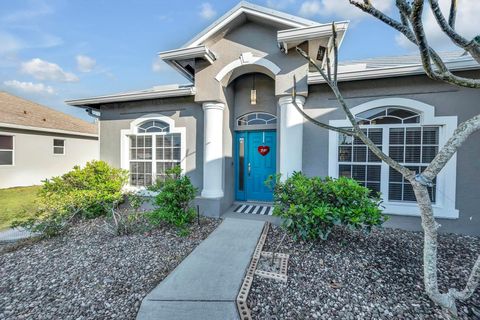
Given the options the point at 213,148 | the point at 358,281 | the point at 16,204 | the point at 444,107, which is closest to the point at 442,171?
the point at 444,107

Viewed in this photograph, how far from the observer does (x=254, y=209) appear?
21.4 ft

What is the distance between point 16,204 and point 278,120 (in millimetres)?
10766

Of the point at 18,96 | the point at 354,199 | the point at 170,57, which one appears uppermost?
the point at 18,96

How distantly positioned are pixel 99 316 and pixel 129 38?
998 cm

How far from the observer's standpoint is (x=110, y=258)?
12.9ft

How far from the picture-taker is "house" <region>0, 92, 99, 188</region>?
11.6 meters

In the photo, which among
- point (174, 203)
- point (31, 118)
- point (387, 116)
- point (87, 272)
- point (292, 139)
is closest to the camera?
point (87, 272)

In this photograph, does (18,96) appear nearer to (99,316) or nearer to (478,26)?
(99,316)

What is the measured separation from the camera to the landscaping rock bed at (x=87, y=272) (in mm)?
2748

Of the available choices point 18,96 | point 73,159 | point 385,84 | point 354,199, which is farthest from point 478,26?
point 18,96

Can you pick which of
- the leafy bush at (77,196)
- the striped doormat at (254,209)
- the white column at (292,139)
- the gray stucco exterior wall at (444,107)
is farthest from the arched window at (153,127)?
the gray stucco exterior wall at (444,107)

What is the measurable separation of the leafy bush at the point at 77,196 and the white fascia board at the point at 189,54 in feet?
13.1

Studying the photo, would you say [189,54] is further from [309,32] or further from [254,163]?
[254,163]

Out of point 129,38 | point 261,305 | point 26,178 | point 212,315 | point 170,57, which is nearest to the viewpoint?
point 212,315
